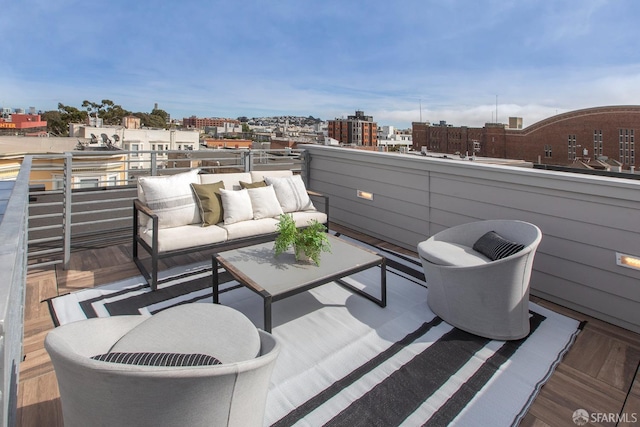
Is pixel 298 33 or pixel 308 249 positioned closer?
pixel 308 249

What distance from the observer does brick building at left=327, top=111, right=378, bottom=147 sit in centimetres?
4094

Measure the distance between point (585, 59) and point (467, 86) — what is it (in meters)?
11.6

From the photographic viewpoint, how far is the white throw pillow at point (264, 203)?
3.69m

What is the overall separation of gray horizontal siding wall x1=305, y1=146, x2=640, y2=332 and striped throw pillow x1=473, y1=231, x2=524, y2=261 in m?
0.59

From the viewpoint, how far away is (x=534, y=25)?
1476 centimetres

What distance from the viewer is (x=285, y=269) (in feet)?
8.22

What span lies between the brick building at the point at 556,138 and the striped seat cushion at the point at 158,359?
130 ft

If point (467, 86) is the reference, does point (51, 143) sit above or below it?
below

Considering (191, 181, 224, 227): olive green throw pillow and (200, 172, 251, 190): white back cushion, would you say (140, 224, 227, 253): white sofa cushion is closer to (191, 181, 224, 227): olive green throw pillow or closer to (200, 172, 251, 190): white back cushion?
(191, 181, 224, 227): olive green throw pillow

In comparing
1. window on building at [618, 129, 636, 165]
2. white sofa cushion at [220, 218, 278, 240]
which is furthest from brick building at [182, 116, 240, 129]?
white sofa cushion at [220, 218, 278, 240]

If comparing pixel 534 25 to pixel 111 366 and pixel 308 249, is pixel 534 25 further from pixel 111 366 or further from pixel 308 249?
pixel 111 366

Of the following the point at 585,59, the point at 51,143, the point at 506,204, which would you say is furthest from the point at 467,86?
the point at 506,204

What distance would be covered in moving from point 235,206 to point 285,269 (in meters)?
1.23

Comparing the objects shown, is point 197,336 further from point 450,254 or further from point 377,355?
point 450,254
